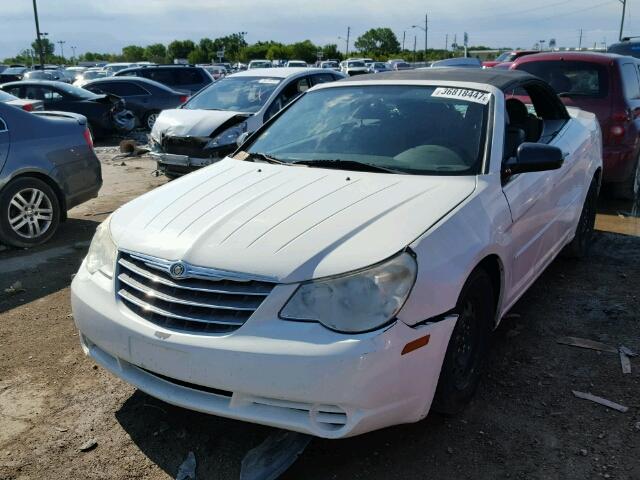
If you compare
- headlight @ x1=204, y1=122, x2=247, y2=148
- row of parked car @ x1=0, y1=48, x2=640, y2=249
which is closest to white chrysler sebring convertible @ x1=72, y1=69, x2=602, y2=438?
row of parked car @ x1=0, y1=48, x2=640, y2=249

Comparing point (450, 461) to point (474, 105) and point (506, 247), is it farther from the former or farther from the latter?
point (474, 105)

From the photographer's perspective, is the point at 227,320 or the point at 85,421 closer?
the point at 227,320

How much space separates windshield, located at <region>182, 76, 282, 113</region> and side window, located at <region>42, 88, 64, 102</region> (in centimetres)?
591

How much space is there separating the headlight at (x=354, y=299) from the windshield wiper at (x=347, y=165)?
3.52 ft

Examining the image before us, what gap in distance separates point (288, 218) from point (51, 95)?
13.4 metres

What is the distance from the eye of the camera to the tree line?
80.2 m

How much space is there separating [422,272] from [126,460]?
5.19ft

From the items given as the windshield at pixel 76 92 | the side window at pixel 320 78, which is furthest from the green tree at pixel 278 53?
the side window at pixel 320 78

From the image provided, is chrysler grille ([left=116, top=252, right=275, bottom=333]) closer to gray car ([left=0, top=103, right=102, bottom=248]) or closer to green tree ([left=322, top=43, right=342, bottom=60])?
gray car ([left=0, top=103, right=102, bottom=248])

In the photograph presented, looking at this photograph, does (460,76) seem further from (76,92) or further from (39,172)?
(76,92)

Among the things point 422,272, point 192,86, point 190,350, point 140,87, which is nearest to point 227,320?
point 190,350

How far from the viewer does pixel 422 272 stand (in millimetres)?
2609

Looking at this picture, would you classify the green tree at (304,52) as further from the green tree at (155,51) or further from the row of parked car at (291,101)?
the row of parked car at (291,101)

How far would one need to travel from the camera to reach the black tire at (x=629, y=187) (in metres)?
7.56
